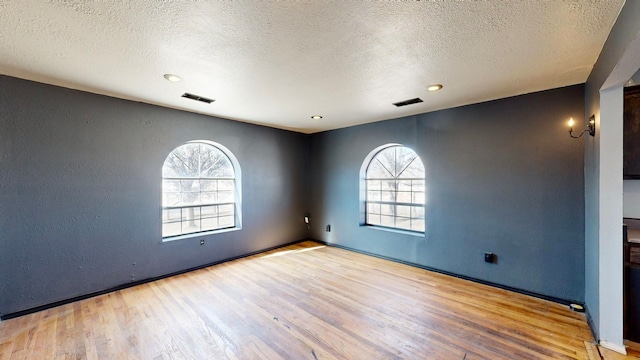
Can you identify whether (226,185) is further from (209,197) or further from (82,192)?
(82,192)

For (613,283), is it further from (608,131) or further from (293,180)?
(293,180)

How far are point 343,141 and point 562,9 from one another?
351cm

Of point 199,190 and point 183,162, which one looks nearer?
point 183,162

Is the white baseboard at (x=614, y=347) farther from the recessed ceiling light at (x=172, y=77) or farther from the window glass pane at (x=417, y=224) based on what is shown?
the recessed ceiling light at (x=172, y=77)

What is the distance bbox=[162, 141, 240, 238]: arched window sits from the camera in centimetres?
372

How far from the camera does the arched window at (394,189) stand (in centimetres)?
407

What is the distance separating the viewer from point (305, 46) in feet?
6.16

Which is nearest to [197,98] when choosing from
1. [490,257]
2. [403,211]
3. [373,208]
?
[373,208]

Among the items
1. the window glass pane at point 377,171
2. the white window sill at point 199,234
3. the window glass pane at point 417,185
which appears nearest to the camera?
the white window sill at point 199,234

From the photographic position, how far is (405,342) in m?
2.08

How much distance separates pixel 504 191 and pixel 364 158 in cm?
210

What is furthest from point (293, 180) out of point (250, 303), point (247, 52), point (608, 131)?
point (608, 131)

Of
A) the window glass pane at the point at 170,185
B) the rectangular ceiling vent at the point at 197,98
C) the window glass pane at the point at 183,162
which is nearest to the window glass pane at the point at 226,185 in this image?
the window glass pane at the point at 183,162

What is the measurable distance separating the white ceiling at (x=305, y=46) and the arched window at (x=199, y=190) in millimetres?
1105
